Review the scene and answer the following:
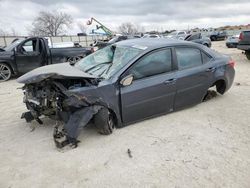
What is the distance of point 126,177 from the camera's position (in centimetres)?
319

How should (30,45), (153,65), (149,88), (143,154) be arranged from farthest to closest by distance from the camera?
(30,45), (153,65), (149,88), (143,154)

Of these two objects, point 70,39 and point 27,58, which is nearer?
point 27,58

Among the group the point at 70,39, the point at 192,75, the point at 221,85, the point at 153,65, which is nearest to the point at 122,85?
the point at 153,65

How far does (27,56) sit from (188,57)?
6.83 meters

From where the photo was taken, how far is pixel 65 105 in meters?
4.05

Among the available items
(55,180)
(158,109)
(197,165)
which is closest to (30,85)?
(55,180)

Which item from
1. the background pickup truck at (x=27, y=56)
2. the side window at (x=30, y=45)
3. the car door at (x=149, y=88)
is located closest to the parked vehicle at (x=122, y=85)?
the car door at (x=149, y=88)

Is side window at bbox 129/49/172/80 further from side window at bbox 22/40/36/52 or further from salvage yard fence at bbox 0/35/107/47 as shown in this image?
salvage yard fence at bbox 0/35/107/47

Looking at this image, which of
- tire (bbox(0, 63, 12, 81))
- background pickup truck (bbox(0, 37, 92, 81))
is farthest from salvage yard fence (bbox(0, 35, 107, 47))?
tire (bbox(0, 63, 12, 81))

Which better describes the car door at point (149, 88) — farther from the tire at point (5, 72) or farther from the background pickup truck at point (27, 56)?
the tire at point (5, 72)

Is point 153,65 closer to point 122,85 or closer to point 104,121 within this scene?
point 122,85

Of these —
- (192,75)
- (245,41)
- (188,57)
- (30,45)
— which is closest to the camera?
(192,75)

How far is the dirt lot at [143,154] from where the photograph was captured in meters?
3.14

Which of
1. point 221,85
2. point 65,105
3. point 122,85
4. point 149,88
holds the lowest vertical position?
point 221,85
